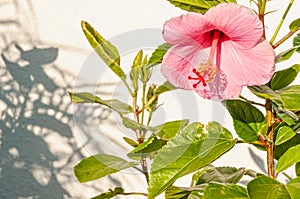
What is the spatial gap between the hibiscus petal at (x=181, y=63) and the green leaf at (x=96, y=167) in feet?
1.18

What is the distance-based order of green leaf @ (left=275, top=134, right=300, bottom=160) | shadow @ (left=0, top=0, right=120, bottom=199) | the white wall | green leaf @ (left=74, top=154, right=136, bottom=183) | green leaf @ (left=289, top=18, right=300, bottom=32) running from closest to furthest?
1. green leaf @ (left=289, top=18, right=300, bottom=32)
2. green leaf @ (left=275, top=134, right=300, bottom=160)
3. green leaf @ (left=74, top=154, right=136, bottom=183)
4. the white wall
5. shadow @ (left=0, top=0, right=120, bottom=199)

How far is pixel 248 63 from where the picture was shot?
727mm

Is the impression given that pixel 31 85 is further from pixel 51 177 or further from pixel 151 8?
pixel 151 8

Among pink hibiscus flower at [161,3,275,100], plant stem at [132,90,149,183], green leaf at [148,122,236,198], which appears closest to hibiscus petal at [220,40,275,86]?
pink hibiscus flower at [161,3,275,100]

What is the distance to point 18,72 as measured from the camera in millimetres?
2064

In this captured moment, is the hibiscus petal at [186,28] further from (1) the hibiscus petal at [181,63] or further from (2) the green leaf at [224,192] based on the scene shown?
(2) the green leaf at [224,192]

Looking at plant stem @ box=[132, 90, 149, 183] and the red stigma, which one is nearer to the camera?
the red stigma

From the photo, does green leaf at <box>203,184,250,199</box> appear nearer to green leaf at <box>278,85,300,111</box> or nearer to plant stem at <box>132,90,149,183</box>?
green leaf at <box>278,85,300,111</box>

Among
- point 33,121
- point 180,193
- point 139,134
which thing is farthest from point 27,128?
point 180,193

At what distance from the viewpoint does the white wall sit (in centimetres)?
188

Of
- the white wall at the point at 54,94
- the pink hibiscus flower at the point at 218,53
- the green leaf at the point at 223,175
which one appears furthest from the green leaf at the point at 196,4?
the white wall at the point at 54,94

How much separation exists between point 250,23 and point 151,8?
1.22 m

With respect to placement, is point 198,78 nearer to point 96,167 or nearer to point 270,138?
point 270,138

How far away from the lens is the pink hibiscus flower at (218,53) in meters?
0.68
